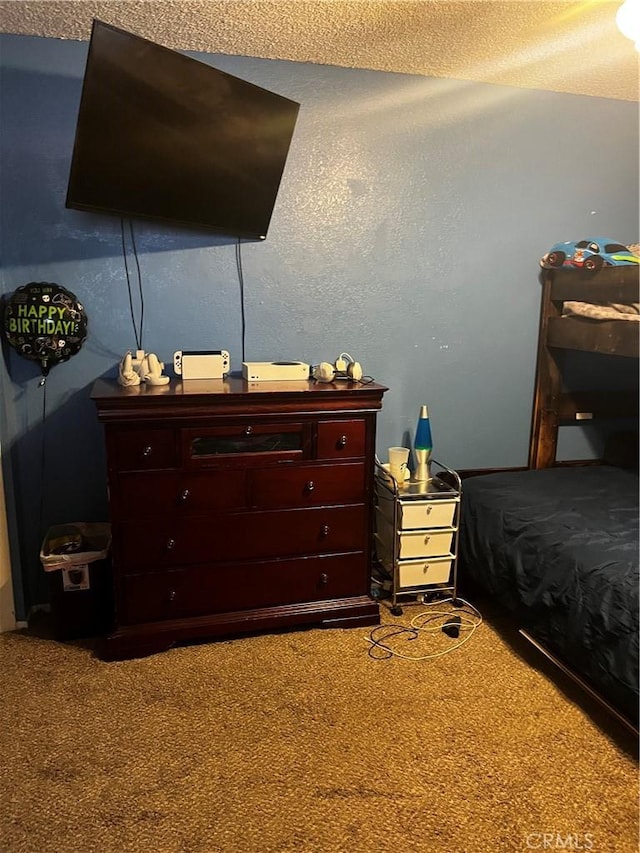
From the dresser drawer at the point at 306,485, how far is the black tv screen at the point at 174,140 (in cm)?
104

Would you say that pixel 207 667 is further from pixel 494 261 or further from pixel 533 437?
pixel 494 261

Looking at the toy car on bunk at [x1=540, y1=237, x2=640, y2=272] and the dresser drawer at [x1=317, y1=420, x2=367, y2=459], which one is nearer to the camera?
the dresser drawer at [x1=317, y1=420, x2=367, y2=459]

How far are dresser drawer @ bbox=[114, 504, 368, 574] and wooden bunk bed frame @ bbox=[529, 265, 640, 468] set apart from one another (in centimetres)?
121

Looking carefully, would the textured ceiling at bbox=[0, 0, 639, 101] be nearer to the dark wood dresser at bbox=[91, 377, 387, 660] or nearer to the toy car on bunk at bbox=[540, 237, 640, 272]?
the toy car on bunk at bbox=[540, 237, 640, 272]

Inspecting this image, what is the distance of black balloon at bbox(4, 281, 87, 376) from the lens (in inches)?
91.6

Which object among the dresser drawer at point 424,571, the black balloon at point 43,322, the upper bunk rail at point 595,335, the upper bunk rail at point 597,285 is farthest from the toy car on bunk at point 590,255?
the black balloon at point 43,322

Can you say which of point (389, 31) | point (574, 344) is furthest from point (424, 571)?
point (389, 31)

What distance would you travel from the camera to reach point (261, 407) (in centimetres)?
228

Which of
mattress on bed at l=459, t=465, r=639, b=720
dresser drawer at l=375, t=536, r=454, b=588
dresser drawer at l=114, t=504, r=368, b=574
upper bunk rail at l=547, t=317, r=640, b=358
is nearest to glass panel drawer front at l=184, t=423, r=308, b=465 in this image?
dresser drawer at l=114, t=504, r=368, b=574

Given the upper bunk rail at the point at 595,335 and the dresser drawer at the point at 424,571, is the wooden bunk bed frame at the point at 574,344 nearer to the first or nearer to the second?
the upper bunk rail at the point at 595,335

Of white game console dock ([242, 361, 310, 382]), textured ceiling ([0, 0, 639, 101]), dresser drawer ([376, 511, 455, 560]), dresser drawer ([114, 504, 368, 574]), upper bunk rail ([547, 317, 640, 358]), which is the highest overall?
textured ceiling ([0, 0, 639, 101])

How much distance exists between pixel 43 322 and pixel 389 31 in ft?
5.61

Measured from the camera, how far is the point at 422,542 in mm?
2613

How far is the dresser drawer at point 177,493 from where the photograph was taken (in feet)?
7.28
